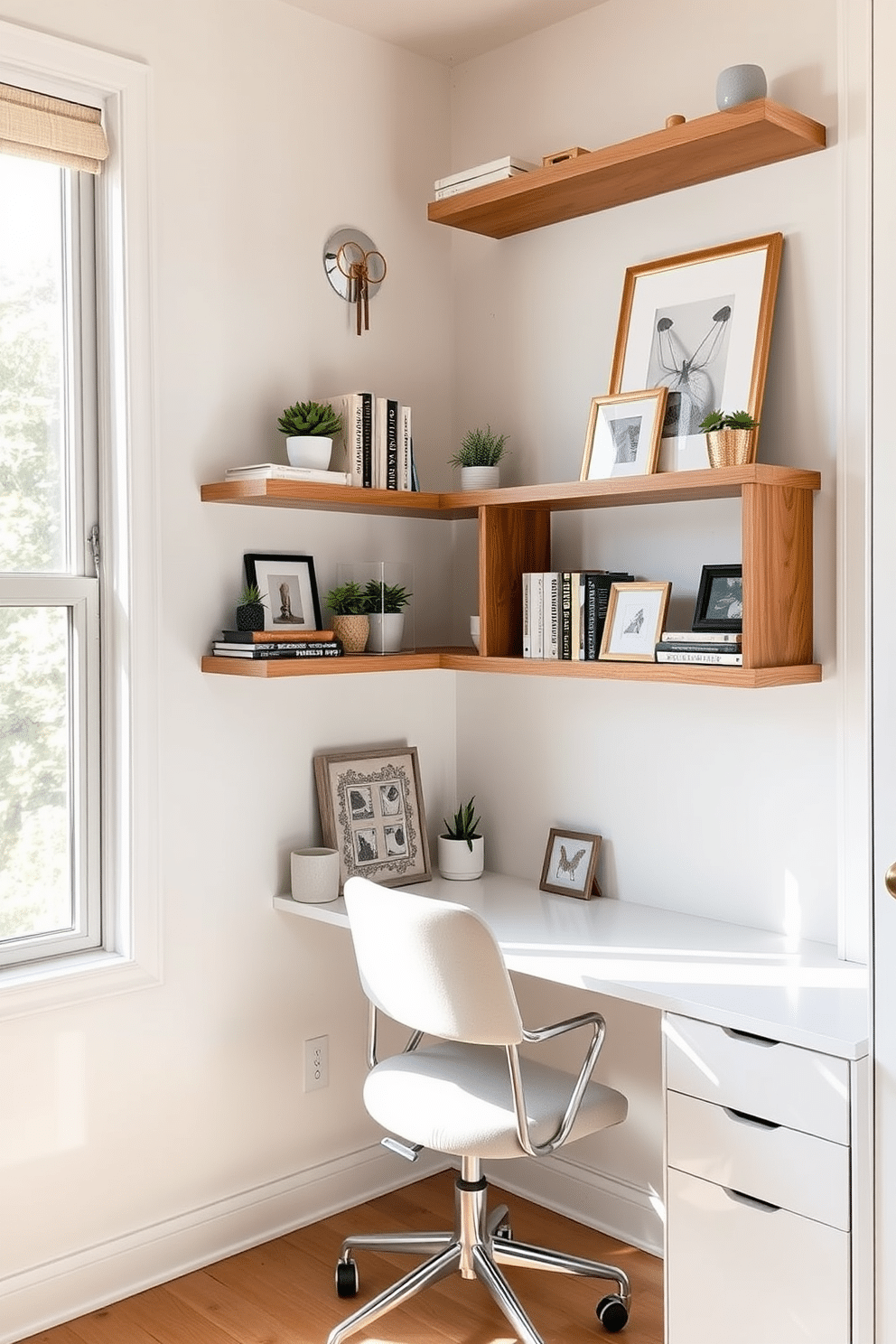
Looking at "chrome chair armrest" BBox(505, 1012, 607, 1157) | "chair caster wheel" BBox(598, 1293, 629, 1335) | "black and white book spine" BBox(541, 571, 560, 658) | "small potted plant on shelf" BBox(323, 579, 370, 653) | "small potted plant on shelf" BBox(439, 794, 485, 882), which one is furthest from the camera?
"small potted plant on shelf" BBox(439, 794, 485, 882)

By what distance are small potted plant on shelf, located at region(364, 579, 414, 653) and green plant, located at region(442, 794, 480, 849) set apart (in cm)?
48

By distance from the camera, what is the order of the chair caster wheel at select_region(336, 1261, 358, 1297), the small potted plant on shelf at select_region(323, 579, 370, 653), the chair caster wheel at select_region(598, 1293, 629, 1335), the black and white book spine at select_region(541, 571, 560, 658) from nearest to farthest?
the chair caster wheel at select_region(598, 1293, 629, 1335), the chair caster wheel at select_region(336, 1261, 358, 1297), the black and white book spine at select_region(541, 571, 560, 658), the small potted plant on shelf at select_region(323, 579, 370, 653)

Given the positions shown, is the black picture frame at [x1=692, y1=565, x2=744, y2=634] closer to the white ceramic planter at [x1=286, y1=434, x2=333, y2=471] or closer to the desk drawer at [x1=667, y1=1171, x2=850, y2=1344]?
the white ceramic planter at [x1=286, y1=434, x2=333, y2=471]

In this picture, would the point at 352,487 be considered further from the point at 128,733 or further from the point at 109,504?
the point at 128,733

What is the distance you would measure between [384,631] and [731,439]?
2.86ft

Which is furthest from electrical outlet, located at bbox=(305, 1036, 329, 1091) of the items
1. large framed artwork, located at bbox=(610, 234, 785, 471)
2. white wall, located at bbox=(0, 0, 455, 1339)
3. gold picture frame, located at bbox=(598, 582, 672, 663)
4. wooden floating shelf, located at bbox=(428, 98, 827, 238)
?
wooden floating shelf, located at bbox=(428, 98, 827, 238)

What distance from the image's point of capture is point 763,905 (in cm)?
246

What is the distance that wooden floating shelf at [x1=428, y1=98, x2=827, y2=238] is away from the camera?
2.22 metres

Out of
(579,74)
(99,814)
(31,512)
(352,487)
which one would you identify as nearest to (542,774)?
(352,487)

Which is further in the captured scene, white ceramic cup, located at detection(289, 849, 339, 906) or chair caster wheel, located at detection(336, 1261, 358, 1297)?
white ceramic cup, located at detection(289, 849, 339, 906)

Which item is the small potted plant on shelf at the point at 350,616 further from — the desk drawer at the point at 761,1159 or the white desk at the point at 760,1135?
the desk drawer at the point at 761,1159

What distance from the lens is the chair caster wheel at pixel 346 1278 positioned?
8.07 ft

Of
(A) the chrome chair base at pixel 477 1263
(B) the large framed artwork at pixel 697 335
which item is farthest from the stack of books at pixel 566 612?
(A) the chrome chair base at pixel 477 1263

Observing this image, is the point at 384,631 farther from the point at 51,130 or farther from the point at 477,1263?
the point at 477,1263
